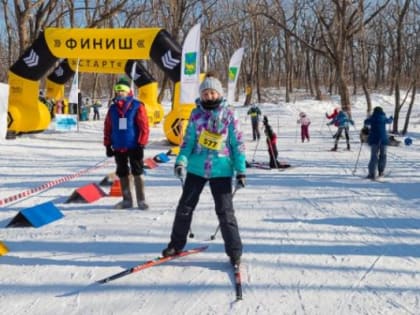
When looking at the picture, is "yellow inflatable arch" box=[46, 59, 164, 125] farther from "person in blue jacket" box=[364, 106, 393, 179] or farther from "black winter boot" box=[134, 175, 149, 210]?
"black winter boot" box=[134, 175, 149, 210]

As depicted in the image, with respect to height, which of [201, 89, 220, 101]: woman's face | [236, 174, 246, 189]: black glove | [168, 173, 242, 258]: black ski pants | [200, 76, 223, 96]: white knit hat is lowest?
[168, 173, 242, 258]: black ski pants

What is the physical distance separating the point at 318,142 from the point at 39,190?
41.4 feet

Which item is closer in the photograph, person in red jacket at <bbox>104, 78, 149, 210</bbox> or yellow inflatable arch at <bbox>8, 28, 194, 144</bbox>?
person in red jacket at <bbox>104, 78, 149, 210</bbox>

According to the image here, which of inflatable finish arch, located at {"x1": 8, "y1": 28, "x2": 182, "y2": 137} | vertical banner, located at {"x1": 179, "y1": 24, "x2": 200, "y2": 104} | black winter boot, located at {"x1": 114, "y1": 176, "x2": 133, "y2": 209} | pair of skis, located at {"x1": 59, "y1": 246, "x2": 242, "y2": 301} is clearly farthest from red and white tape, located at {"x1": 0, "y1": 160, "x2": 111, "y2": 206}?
inflatable finish arch, located at {"x1": 8, "y1": 28, "x2": 182, "y2": 137}

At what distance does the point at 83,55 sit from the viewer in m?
15.8

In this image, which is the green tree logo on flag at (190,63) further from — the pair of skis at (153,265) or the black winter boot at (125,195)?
the pair of skis at (153,265)

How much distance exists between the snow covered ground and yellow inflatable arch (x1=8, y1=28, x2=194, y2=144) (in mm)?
6624

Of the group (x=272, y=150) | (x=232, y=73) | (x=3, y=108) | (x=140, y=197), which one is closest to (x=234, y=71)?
(x=232, y=73)

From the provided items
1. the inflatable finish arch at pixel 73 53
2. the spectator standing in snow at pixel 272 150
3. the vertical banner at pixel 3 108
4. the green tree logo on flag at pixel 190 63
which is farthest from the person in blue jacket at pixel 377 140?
the vertical banner at pixel 3 108

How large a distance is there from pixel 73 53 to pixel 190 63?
594cm

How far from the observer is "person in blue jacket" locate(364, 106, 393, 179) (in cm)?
941

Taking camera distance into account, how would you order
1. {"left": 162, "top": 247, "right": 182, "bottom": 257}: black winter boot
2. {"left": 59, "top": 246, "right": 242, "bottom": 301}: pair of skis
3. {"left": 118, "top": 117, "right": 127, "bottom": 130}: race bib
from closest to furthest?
{"left": 59, "top": 246, "right": 242, "bottom": 301}: pair of skis
{"left": 162, "top": 247, "right": 182, "bottom": 257}: black winter boot
{"left": 118, "top": 117, "right": 127, "bottom": 130}: race bib

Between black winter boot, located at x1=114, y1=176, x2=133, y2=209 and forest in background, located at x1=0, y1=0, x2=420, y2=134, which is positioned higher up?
forest in background, located at x1=0, y1=0, x2=420, y2=134

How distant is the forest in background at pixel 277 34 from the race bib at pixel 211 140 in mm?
12826
